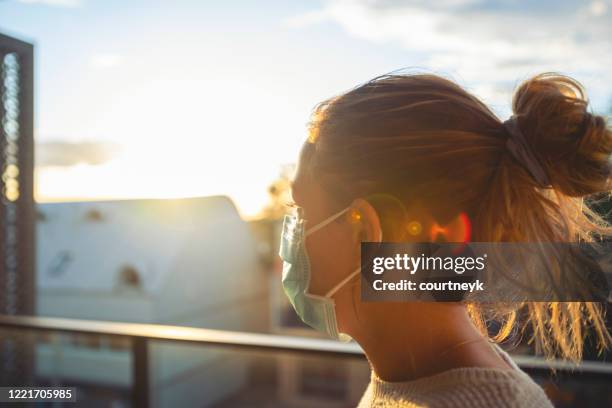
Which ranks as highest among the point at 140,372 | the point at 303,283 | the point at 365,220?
the point at 365,220

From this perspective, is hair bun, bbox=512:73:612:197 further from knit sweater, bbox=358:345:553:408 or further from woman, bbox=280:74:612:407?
knit sweater, bbox=358:345:553:408

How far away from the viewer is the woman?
691 millimetres

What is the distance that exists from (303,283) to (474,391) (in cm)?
32

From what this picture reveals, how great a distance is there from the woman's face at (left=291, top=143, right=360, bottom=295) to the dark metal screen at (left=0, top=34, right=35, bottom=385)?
1.70 m

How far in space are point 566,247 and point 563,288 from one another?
7 centimetres

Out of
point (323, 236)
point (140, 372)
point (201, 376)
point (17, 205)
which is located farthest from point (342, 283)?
point (201, 376)

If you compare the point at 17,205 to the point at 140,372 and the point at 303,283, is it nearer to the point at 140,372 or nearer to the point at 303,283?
the point at 140,372

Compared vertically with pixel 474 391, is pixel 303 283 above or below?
above

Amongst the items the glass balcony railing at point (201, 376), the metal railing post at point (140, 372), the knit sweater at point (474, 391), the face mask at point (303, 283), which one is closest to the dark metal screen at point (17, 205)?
the metal railing post at point (140, 372)

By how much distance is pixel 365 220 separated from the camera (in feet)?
2.44

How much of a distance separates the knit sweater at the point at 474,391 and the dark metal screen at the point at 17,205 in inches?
77.2

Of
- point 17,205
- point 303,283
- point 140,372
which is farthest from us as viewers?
point 17,205

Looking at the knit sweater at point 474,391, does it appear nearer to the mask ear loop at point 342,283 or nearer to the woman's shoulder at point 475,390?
the woman's shoulder at point 475,390

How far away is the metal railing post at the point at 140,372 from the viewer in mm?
1713
